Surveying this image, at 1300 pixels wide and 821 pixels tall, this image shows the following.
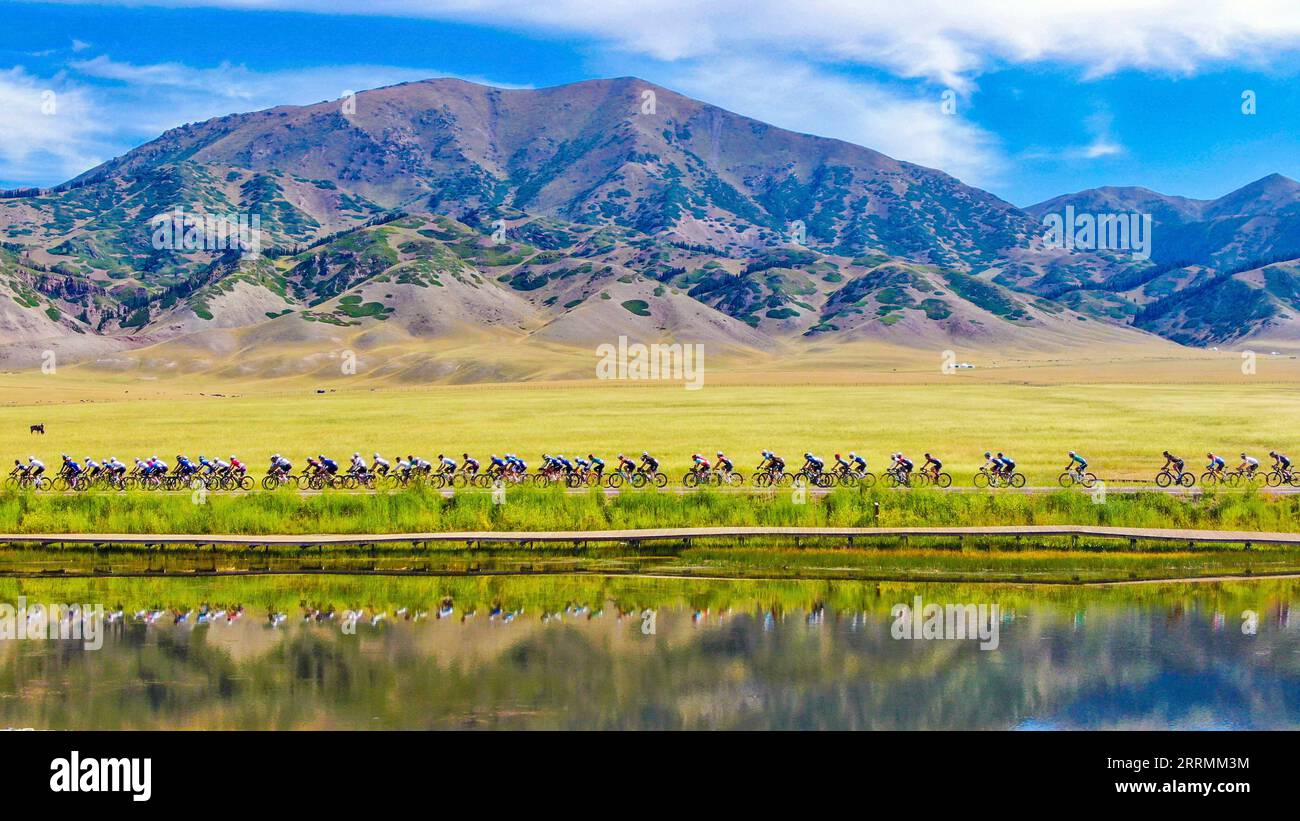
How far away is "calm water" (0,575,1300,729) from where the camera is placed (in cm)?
2483

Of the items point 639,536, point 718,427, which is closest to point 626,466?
point 639,536

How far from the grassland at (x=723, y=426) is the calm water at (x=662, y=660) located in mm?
22166

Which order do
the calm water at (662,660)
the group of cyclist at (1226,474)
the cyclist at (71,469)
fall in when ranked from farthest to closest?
the group of cyclist at (1226,474) < the cyclist at (71,469) < the calm water at (662,660)

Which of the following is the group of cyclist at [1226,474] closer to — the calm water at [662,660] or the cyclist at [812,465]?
the calm water at [662,660]

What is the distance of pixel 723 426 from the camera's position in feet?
310

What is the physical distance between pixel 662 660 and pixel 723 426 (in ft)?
217

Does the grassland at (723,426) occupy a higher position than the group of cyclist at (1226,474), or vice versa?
the grassland at (723,426)

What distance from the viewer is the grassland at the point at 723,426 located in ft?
236

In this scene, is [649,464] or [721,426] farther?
[721,426]

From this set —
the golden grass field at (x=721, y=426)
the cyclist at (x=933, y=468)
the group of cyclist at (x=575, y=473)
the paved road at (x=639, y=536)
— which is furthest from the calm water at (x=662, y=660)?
the golden grass field at (x=721, y=426)

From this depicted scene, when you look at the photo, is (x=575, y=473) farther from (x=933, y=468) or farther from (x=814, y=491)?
(x=933, y=468)

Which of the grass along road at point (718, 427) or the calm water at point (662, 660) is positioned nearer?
the calm water at point (662, 660)
